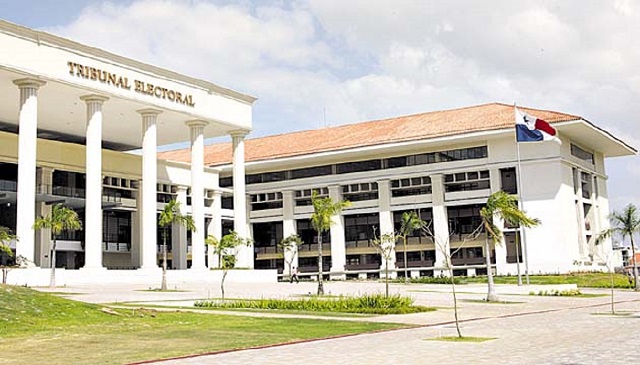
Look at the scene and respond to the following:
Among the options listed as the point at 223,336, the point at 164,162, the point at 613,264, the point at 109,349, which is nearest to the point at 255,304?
the point at 223,336

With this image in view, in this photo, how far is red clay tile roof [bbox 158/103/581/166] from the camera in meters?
65.9

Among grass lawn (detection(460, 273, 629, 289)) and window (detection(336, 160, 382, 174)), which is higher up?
window (detection(336, 160, 382, 174))

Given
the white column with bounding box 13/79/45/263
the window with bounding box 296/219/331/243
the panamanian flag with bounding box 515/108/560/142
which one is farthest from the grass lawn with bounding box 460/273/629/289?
the white column with bounding box 13/79/45/263

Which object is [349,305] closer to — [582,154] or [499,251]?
[499,251]

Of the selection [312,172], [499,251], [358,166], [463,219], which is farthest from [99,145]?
[499,251]

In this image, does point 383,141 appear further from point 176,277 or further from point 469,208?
point 176,277

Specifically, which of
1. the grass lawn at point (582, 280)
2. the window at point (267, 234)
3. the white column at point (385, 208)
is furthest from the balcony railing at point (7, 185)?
the white column at point (385, 208)

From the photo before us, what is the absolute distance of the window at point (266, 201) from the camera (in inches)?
3088

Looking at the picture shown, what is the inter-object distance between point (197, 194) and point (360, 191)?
2194 cm

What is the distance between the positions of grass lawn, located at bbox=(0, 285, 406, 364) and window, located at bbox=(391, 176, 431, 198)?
50.1 metres

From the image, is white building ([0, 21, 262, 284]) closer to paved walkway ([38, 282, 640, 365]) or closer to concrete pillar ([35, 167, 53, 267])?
concrete pillar ([35, 167, 53, 267])

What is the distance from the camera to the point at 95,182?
4794 cm

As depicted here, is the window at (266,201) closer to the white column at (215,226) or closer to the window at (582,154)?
the white column at (215,226)

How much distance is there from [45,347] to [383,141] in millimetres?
56539
